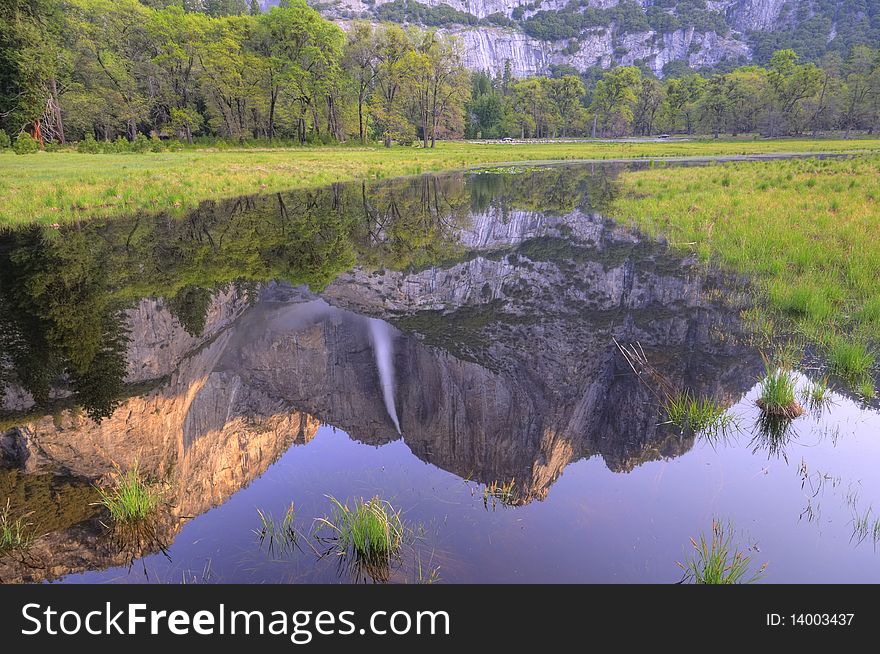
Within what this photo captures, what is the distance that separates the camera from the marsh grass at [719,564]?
4.04m

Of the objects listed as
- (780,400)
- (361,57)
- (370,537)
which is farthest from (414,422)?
(361,57)

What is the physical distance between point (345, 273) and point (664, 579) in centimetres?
1211

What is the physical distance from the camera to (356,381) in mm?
9344

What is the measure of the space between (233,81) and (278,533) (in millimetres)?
70253

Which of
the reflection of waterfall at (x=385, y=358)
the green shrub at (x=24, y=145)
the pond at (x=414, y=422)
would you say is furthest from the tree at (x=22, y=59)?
the reflection of waterfall at (x=385, y=358)

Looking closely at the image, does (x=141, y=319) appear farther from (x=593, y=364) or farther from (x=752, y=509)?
(x=752, y=509)

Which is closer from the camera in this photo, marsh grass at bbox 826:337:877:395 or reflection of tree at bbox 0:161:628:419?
marsh grass at bbox 826:337:877:395

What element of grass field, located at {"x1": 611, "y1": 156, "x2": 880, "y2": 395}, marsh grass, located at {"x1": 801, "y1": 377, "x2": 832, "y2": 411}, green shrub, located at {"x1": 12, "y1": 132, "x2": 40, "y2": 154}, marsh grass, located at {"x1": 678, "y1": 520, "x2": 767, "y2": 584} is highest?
green shrub, located at {"x1": 12, "y1": 132, "x2": 40, "y2": 154}

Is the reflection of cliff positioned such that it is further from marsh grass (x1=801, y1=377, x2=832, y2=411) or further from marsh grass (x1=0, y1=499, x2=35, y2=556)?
marsh grass (x1=801, y1=377, x2=832, y2=411)

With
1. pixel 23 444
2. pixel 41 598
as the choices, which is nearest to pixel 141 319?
pixel 23 444

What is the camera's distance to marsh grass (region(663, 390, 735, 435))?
6.63m

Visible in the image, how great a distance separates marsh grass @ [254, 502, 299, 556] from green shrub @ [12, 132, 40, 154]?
48825mm

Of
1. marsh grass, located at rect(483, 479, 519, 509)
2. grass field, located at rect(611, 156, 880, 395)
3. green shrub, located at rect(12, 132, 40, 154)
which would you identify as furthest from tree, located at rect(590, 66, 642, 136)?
marsh grass, located at rect(483, 479, 519, 509)

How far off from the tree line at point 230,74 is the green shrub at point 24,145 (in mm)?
7515
